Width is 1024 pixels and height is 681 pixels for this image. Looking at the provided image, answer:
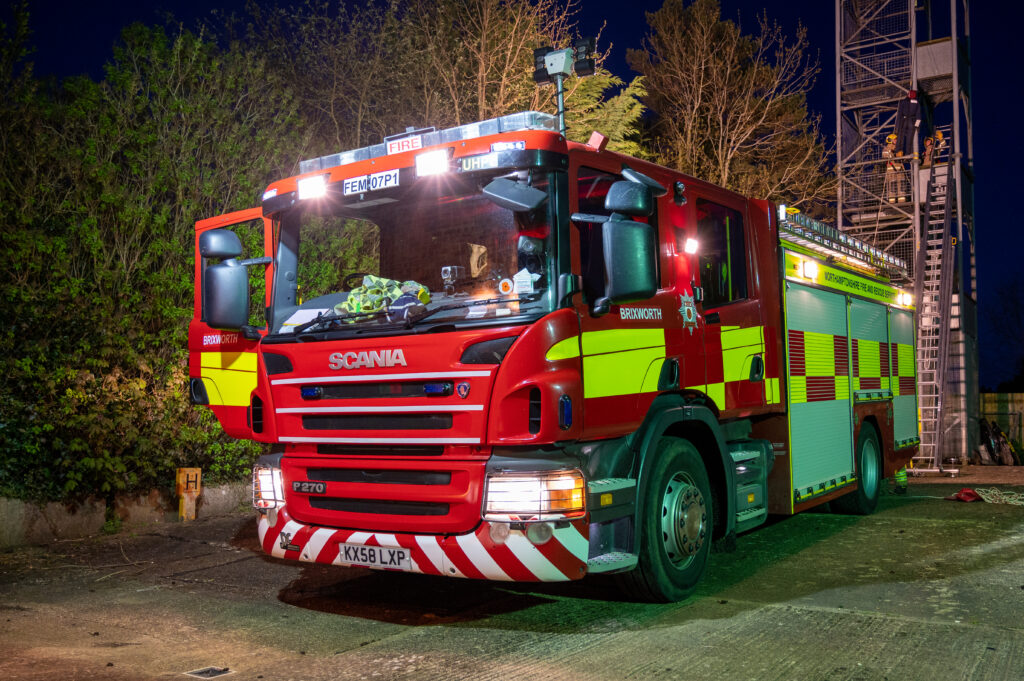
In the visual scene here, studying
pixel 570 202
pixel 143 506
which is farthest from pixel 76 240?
pixel 570 202

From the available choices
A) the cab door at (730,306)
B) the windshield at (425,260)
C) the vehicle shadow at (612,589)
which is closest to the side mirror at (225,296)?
the windshield at (425,260)

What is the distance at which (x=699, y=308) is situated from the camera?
630cm

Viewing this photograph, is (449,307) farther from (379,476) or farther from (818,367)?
(818,367)

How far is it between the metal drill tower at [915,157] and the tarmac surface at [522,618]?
14.3 metres

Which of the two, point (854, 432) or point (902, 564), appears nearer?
point (902, 564)

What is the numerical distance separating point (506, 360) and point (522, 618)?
182cm

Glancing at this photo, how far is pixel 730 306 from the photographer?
677cm

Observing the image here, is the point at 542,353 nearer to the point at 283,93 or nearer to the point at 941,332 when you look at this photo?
the point at 283,93

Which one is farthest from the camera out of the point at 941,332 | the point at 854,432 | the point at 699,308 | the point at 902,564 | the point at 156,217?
the point at 941,332

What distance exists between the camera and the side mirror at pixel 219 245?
6.01 m

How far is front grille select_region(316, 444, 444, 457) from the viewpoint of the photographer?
5.15 metres

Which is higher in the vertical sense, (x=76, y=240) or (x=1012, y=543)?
(x=76, y=240)

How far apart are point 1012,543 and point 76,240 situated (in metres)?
9.35

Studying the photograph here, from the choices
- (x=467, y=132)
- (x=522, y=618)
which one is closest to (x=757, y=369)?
(x=522, y=618)
